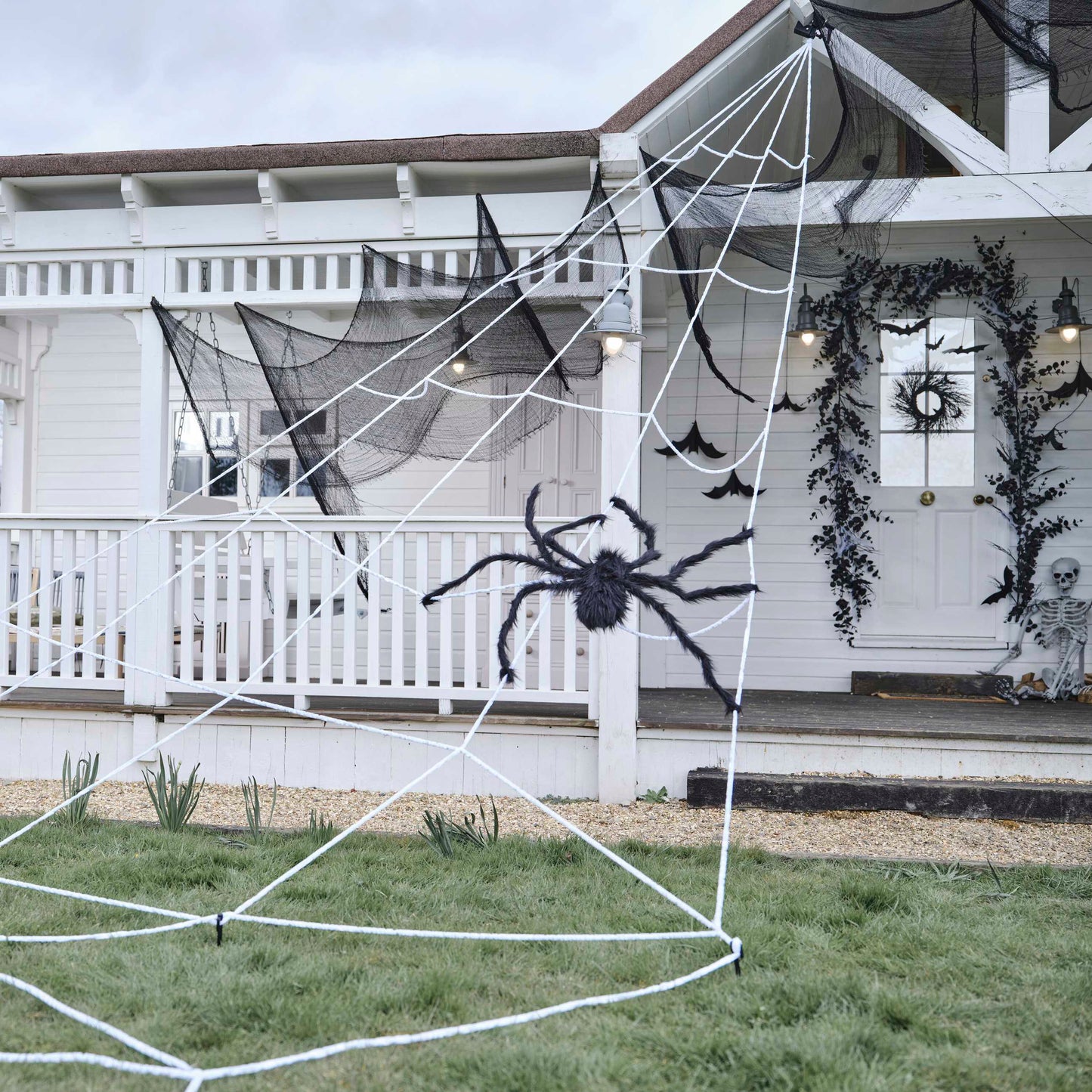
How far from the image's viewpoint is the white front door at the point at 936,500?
247 inches

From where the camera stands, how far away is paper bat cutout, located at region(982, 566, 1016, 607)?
20.3 feet

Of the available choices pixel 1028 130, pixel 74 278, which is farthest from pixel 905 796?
pixel 74 278

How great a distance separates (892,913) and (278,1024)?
5.91 ft

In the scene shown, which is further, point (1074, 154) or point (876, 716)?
point (876, 716)

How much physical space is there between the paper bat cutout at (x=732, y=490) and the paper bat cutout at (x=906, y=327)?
1216 millimetres

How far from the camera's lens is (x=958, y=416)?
6.32m

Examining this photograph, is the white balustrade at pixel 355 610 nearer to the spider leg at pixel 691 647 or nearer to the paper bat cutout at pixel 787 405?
the spider leg at pixel 691 647

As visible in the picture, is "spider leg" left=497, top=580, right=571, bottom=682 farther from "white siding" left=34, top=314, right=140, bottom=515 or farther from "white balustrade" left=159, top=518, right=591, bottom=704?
"white siding" left=34, top=314, right=140, bottom=515

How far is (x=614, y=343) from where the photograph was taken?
4418 millimetres

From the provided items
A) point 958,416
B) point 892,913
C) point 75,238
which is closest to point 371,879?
point 892,913

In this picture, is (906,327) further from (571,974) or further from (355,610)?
(571,974)

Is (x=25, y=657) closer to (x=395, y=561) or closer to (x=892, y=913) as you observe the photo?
(x=395, y=561)

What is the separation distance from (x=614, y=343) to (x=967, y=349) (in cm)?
287

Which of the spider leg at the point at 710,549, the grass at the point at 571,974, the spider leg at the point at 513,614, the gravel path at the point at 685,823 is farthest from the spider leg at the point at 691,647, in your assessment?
the gravel path at the point at 685,823
